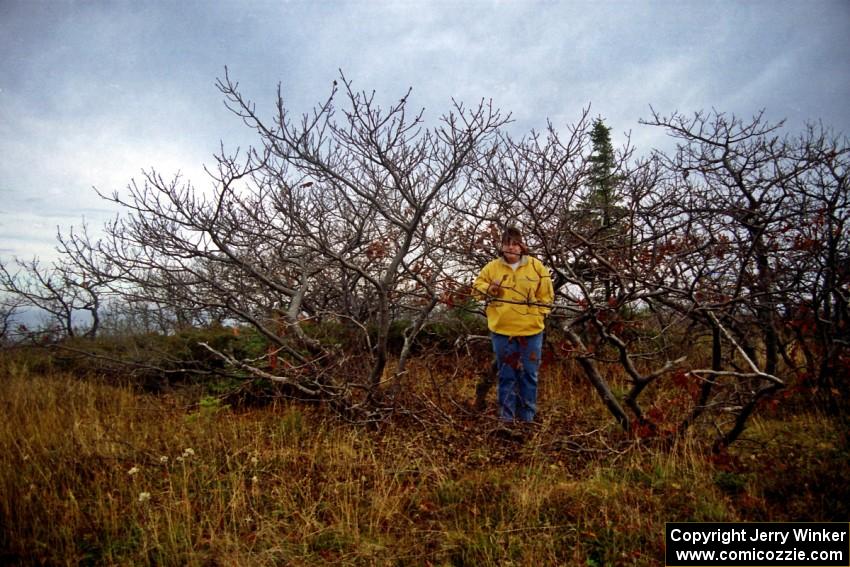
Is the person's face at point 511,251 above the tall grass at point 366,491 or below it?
above

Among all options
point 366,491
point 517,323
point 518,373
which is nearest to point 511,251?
point 517,323

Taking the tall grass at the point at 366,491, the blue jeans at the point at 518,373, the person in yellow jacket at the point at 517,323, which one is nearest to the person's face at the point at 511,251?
the person in yellow jacket at the point at 517,323

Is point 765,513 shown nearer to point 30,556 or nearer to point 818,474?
point 818,474

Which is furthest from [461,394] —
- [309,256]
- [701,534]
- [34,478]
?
[34,478]

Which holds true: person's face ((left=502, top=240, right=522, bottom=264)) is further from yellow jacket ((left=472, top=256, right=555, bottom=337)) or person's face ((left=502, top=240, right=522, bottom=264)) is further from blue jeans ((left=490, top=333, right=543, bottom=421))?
blue jeans ((left=490, top=333, right=543, bottom=421))

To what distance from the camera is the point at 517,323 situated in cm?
393

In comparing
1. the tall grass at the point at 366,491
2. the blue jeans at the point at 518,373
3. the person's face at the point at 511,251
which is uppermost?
the person's face at the point at 511,251

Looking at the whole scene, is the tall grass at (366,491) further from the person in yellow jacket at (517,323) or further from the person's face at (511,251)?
the person's face at (511,251)

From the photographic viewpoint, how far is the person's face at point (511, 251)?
386 centimetres

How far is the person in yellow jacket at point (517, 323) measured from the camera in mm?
3865

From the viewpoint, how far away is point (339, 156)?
5.20 meters

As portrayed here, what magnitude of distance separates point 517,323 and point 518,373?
50 centimetres

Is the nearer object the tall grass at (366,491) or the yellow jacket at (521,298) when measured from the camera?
the tall grass at (366,491)

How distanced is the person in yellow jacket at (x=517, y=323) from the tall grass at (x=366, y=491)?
35cm
